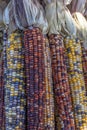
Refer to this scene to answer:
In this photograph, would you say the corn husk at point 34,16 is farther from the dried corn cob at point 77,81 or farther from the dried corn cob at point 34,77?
the dried corn cob at point 77,81

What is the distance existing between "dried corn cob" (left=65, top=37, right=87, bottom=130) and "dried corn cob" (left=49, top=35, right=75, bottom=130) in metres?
0.04

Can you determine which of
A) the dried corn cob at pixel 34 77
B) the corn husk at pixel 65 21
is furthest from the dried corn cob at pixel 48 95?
the corn husk at pixel 65 21

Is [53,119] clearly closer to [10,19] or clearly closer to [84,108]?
[84,108]

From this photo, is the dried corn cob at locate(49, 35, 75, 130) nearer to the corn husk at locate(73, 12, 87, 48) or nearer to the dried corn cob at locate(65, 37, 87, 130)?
the dried corn cob at locate(65, 37, 87, 130)

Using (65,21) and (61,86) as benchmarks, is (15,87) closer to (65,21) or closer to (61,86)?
(61,86)

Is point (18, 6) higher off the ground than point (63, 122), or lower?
higher

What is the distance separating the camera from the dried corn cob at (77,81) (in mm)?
1313

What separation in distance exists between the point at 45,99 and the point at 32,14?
1.48 feet

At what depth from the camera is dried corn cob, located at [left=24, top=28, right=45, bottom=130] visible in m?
1.23

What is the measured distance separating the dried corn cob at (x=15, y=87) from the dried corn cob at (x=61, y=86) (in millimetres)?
162

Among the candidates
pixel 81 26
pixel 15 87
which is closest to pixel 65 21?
pixel 81 26

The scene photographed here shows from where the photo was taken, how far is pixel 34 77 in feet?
4.22

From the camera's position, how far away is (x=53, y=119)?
1.27 m

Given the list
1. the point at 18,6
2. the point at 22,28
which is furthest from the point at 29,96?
the point at 18,6
